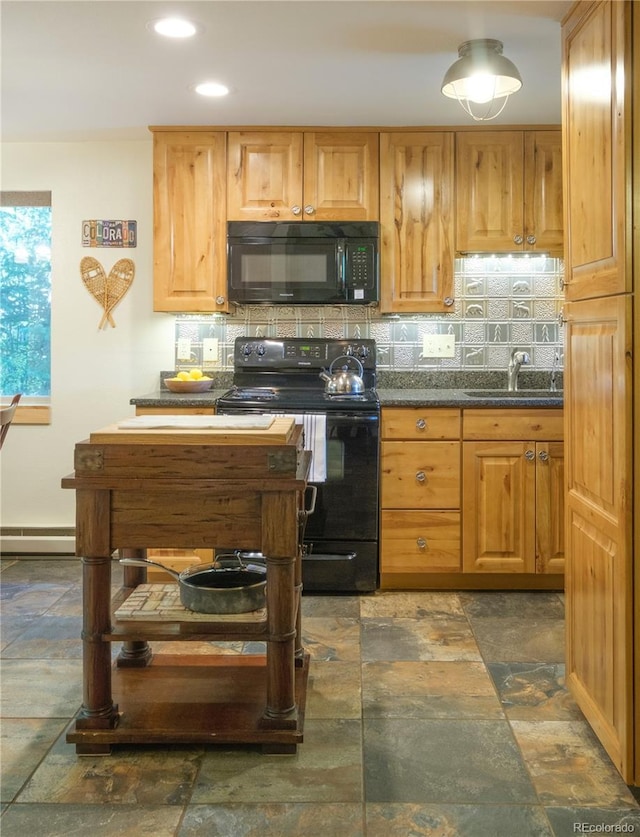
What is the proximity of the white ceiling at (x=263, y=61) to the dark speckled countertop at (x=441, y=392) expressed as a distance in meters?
1.27

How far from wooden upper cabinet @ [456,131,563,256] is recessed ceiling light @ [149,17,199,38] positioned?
1.59m

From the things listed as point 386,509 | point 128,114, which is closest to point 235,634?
point 386,509

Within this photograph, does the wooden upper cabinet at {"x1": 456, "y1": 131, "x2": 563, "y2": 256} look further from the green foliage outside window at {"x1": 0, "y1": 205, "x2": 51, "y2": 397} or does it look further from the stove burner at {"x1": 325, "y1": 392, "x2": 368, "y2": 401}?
the green foliage outside window at {"x1": 0, "y1": 205, "x2": 51, "y2": 397}

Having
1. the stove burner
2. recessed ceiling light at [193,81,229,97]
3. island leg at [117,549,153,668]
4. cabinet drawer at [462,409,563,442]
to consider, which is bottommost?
island leg at [117,549,153,668]

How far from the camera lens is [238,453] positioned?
208 centimetres

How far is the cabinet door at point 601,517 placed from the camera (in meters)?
1.97

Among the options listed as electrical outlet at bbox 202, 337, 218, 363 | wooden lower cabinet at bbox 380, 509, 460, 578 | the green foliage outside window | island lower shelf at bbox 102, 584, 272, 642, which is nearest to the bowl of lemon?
electrical outlet at bbox 202, 337, 218, 363

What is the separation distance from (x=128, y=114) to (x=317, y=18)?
4.64ft

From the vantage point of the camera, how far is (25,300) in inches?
175

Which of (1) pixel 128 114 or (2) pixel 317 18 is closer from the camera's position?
(2) pixel 317 18

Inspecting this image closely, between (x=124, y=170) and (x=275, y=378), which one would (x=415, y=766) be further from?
(x=124, y=170)

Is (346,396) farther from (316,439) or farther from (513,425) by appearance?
(513,425)

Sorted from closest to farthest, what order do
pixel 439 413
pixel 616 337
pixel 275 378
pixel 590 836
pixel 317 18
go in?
pixel 590 836 → pixel 616 337 → pixel 317 18 → pixel 439 413 → pixel 275 378

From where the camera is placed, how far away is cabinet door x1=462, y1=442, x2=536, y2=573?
363 cm
